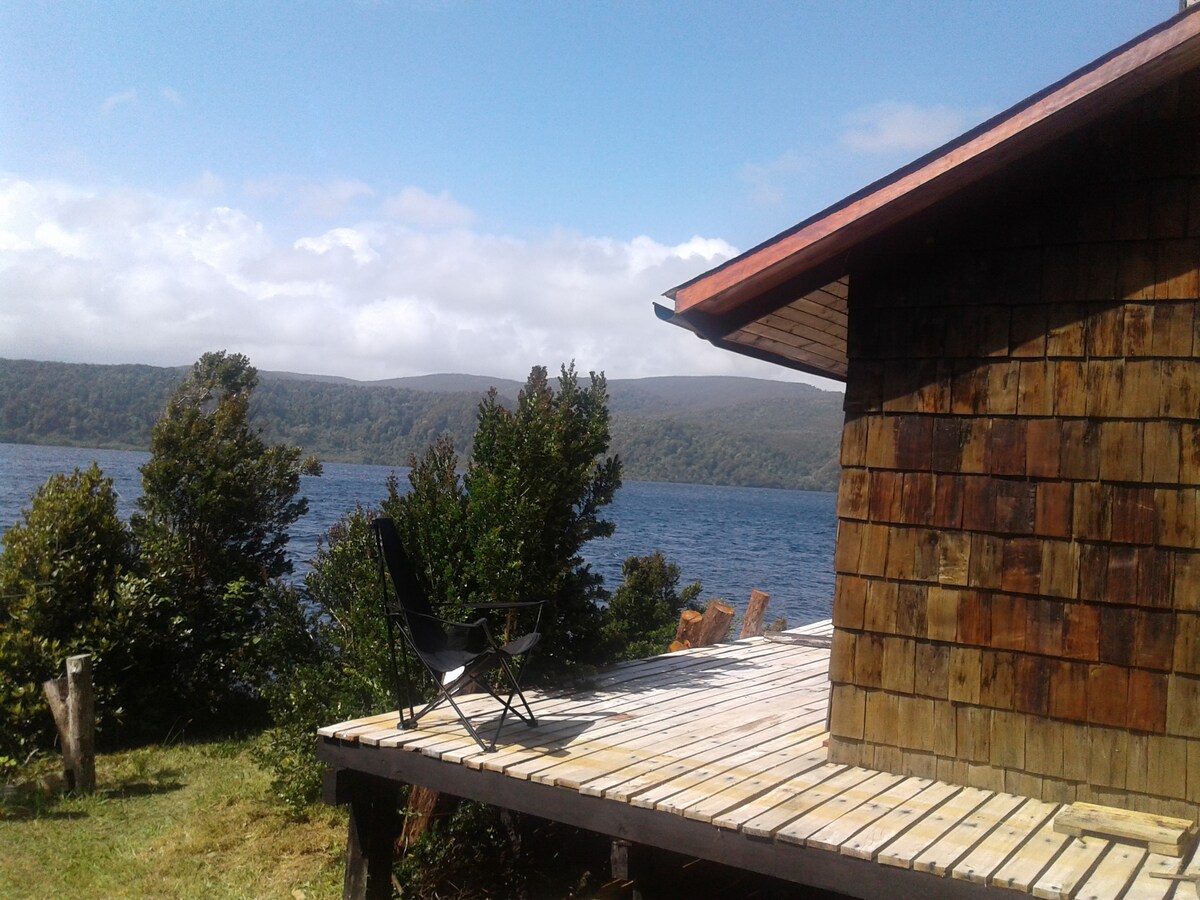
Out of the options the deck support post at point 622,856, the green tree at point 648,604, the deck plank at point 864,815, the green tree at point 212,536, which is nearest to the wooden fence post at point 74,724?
the green tree at point 212,536

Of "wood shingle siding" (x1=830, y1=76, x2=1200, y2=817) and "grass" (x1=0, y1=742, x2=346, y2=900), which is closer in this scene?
"wood shingle siding" (x1=830, y1=76, x2=1200, y2=817)

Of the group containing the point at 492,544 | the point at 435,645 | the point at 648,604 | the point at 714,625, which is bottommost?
the point at 648,604

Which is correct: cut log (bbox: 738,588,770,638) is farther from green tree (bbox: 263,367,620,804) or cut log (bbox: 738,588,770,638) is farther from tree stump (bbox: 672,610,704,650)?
green tree (bbox: 263,367,620,804)

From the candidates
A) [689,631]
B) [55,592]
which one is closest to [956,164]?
[689,631]

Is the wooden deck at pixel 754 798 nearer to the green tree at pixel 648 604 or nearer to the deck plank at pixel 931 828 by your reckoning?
the deck plank at pixel 931 828

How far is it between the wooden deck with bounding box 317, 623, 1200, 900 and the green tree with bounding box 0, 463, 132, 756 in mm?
4428

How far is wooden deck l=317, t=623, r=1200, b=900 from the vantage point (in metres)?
3.44

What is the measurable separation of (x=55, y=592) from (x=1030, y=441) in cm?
772

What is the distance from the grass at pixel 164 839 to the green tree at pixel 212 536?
143 cm

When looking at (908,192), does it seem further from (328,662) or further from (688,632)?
(688,632)

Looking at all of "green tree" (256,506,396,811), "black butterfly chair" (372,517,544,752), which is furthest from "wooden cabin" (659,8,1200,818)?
"green tree" (256,506,396,811)

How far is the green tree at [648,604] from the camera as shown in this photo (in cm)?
1029

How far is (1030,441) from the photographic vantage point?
428 cm

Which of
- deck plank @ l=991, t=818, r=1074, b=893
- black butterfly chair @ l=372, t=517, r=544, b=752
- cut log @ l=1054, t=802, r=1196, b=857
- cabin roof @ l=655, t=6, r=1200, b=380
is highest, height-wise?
cabin roof @ l=655, t=6, r=1200, b=380
